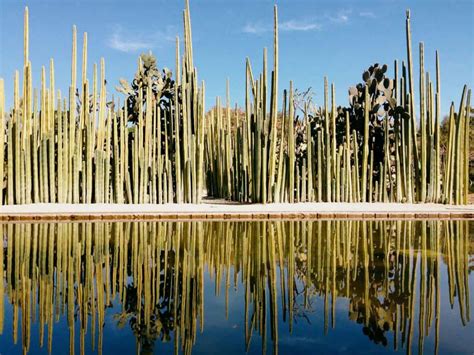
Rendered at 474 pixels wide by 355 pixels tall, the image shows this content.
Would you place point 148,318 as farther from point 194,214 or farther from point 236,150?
point 236,150

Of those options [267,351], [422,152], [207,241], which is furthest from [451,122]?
[267,351]

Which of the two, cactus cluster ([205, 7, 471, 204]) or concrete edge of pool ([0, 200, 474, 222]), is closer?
concrete edge of pool ([0, 200, 474, 222])

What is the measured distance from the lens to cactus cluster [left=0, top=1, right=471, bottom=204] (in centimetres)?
966

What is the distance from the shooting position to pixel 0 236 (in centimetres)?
579

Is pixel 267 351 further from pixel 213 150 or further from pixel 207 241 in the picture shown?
pixel 213 150

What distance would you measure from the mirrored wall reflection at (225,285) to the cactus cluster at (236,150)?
3799 millimetres

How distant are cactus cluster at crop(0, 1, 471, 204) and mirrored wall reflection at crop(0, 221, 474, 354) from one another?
12.5 feet

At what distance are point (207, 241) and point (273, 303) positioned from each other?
2.38m

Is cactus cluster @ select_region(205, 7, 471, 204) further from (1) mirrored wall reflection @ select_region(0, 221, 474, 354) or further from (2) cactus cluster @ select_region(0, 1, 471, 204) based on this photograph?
(1) mirrored wall reflection @ select_region(0, 221, 474, 354)

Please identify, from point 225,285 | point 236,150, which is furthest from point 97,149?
point 225,285

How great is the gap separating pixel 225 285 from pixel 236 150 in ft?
23.8

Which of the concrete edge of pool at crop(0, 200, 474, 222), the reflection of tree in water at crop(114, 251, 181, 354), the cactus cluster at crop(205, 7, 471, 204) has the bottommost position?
the reflection of tree in water at crop(114, 251, 181, 354)

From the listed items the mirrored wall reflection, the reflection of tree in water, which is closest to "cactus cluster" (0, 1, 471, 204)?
the mirrored wall reflection

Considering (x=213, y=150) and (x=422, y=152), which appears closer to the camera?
(x=422, y=152)
